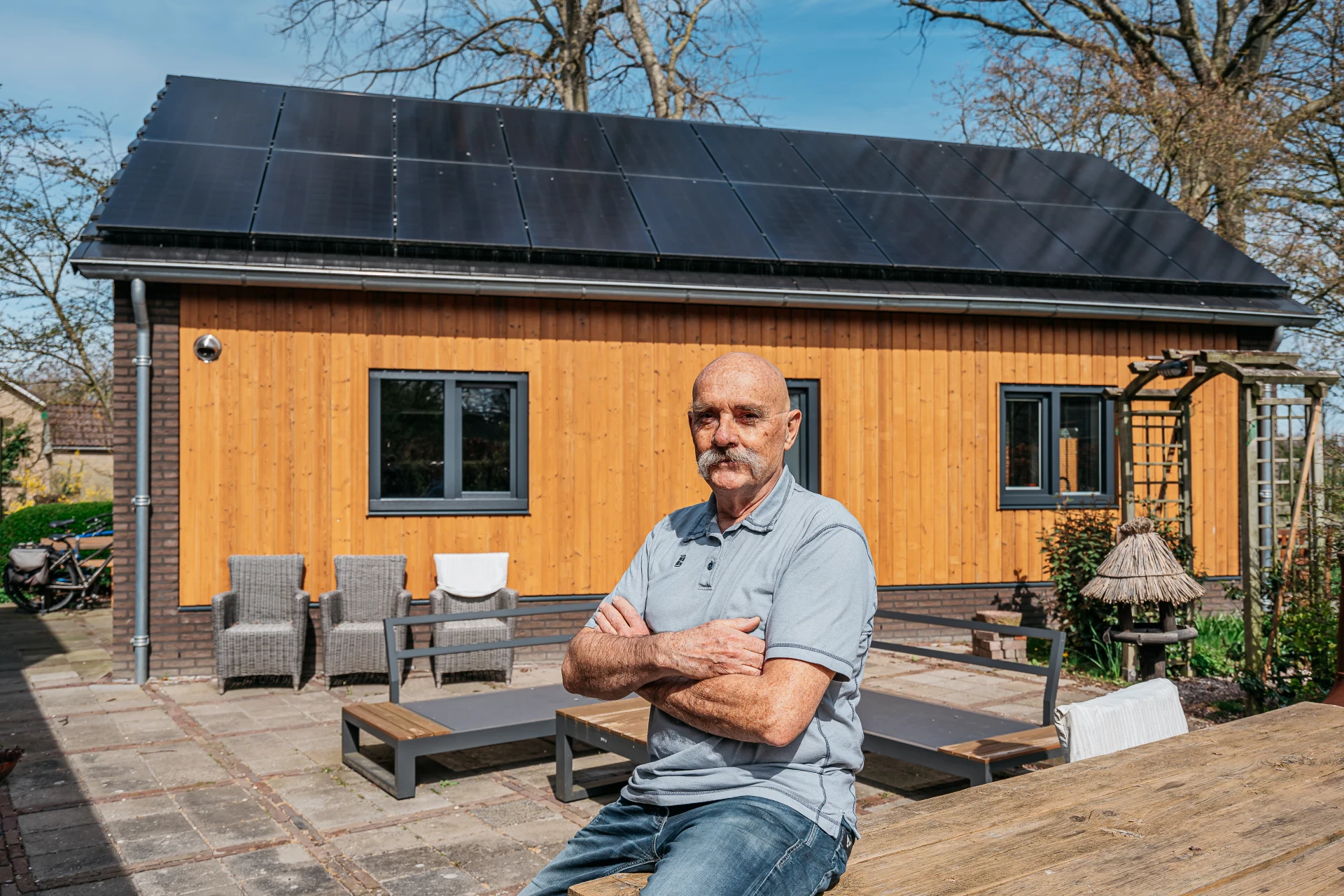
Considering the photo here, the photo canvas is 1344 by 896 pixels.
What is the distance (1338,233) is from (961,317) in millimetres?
9153

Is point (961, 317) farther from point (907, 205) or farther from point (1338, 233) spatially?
point (1338, 233)

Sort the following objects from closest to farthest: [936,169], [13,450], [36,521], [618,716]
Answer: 1. [618,716]
2. [936,169]
3. [36,521]
4. [13,450]

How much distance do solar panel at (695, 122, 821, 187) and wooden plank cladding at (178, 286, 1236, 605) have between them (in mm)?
2148

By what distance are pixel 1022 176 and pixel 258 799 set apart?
35.2 ft

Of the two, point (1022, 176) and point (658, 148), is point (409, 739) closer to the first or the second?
point (658, 148)

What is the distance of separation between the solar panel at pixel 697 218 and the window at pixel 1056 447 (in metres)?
2.96

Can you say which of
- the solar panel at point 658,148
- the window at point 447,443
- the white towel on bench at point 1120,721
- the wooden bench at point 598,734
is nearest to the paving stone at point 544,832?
the wooden bench at point 598,734

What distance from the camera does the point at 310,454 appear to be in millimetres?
8547

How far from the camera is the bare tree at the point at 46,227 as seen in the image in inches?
677

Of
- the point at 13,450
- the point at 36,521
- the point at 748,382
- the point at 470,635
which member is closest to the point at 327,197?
the point at 470,635

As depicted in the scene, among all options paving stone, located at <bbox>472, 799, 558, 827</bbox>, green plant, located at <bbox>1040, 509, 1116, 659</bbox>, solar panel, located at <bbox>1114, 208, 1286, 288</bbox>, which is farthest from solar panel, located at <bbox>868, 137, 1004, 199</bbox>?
paving stone, located at <bbox>472, 799, 558, 827</bbox>

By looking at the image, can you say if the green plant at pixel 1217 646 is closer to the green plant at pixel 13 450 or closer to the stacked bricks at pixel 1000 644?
the stacked bricks at pixel 1000 644

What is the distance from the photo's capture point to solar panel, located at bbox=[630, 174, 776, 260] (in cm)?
938

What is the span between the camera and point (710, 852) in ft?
6.80
